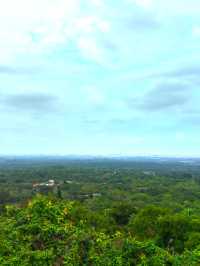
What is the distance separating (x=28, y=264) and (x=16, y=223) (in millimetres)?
3803

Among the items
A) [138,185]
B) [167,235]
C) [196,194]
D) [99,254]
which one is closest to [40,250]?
[99,254]

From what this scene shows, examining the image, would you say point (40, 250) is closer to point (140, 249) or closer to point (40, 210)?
point (40, 210)

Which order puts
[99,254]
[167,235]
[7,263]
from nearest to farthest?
1. [7,263]
2. [99,254]
3. [167,235]

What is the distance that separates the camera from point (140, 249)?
19156 millimetres

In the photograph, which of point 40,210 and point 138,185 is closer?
point 40,210

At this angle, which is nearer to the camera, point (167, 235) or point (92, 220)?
point (167, 235)

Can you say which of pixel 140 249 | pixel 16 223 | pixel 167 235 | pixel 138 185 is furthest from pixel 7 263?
pixel 138 185

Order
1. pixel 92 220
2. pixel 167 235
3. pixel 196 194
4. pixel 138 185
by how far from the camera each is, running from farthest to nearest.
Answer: pixel 138 185
pixel 196 194
pixel 92 220
pixel 167 235

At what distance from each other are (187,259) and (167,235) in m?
13.8

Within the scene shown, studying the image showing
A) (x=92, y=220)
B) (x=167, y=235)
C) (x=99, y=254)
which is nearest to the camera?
(x=99, y=254)

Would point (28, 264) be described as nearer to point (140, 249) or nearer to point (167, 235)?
point (140, 249)

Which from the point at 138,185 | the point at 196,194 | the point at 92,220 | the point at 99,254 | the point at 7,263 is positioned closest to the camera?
the point at 7,263

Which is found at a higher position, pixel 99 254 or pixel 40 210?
pixel 40 210

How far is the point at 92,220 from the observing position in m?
37.2
